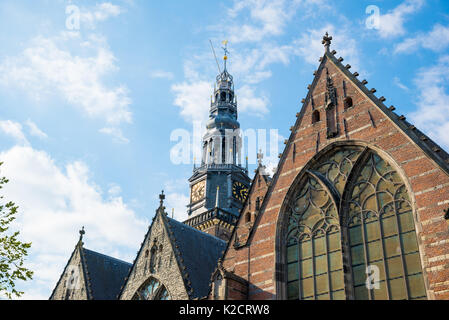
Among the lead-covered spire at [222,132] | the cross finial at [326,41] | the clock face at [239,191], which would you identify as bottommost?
the cross finial at [326,41]

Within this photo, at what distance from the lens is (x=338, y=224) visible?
17156 mm

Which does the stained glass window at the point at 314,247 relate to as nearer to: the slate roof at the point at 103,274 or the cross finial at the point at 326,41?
the cross finial at the point at 326,41

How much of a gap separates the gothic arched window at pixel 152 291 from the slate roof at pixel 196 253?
1346 mm

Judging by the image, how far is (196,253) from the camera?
87.5ft

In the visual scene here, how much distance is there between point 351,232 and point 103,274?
18.4 m

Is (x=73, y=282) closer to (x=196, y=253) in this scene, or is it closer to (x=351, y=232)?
(x=196, y=253)

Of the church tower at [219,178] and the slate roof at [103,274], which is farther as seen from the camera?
the church tower at [219,178]

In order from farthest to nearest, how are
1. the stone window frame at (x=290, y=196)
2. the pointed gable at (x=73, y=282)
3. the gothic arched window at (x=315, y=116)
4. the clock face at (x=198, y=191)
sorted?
the clock face at (x=198, y=191)
the pointed gable at (x=73, y=282)
the gothic arched window at (x=315, y=116)
the stone window frame at (x=290, y=196)

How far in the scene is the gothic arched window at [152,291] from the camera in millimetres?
23641

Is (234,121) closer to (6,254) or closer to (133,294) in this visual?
(133,294)

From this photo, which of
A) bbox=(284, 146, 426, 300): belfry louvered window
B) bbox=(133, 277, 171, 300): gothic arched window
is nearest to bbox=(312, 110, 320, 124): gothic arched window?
bbox=(284, 146, 426, 300): belfry louvered window

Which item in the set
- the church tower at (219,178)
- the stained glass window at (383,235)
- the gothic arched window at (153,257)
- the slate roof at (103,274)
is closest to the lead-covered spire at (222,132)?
the church tower at (219,178)
